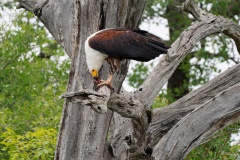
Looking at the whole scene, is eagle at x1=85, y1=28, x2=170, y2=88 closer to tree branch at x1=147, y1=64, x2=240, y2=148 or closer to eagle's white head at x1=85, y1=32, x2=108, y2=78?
eagle's white head at x1=85, y1=32, x2=108, y2=78

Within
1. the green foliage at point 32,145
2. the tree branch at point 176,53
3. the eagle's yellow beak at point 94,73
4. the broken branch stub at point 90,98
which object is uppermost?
the tree branch at point 176,53

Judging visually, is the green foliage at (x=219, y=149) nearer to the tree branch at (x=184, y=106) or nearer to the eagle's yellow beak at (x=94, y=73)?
the tree branch at (x=184, y=106)

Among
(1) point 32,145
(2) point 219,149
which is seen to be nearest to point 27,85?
(1) point 32,145

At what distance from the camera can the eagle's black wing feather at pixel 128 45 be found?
646cm

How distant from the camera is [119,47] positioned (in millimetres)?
6500

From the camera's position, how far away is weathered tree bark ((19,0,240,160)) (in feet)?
23.0

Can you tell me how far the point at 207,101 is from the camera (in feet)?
24.4

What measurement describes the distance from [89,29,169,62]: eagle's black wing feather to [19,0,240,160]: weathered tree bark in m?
0.40

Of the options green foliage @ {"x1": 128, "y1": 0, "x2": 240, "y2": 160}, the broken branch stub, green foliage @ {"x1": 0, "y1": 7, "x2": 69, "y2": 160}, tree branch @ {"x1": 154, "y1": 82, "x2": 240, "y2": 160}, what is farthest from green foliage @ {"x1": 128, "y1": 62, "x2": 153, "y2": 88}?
the broken branch stub

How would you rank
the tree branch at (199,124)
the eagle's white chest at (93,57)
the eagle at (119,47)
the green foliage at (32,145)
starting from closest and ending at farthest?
1. the eagle at (119,47)
2. the eagle's white chest at (93,57)
3. the tree branch at (199,124)
4. the green foliage at (32,145)

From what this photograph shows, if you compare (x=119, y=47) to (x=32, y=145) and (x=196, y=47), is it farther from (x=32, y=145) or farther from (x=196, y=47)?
(x=196, y=47)

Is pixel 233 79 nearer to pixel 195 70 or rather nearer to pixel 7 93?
pixel 7 93

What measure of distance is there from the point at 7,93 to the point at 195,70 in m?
5.12

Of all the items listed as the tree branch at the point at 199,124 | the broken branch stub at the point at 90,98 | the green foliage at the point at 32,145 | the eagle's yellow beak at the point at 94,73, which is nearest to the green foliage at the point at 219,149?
the tree branch at the point at 199,124
